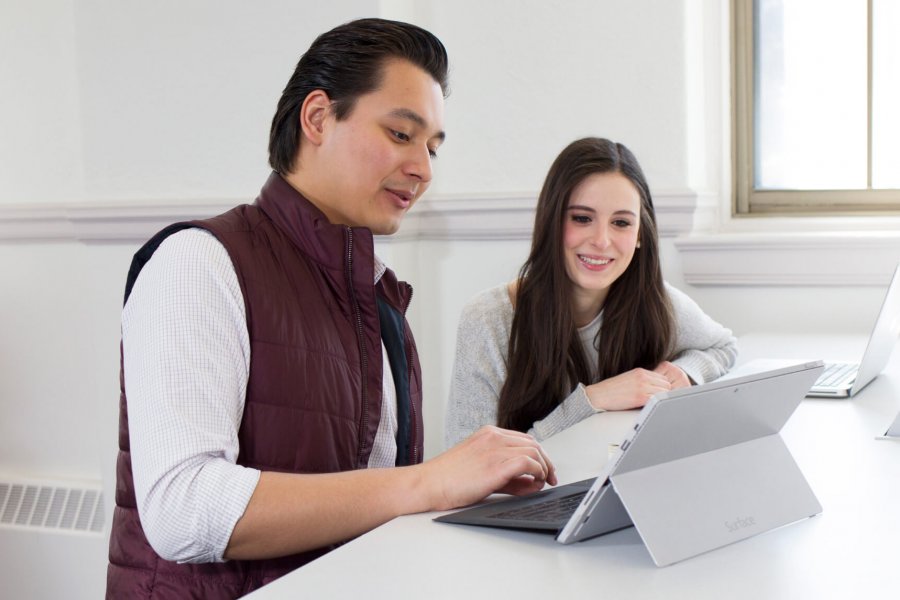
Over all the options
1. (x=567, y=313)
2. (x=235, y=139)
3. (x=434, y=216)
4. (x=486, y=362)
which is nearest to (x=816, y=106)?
(x=434, y=216)

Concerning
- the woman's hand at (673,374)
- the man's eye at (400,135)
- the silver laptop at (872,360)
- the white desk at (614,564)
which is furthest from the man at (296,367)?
the silver laptop at (872,360)

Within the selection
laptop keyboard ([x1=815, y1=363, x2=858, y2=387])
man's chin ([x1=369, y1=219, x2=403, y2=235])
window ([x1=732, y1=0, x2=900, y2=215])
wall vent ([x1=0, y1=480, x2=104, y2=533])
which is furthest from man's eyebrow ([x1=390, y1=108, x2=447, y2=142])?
wall vent ([x1=0, y1=480, x2=104, y2=533])

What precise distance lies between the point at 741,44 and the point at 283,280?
192cm

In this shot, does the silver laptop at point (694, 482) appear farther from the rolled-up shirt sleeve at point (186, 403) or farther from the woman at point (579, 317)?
the woman at point (579, 317)

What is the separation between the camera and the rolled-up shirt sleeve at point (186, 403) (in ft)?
3.26

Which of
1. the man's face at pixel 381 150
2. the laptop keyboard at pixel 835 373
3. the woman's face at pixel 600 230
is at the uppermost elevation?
the man's face at pixel 381 150

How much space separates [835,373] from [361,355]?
1.04 meters

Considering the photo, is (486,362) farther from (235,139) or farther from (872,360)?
(235,139)

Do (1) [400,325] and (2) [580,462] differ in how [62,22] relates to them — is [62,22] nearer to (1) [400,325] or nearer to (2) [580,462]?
(1) [400,325]

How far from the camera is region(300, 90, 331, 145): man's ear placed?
4.16 feet

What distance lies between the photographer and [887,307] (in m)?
1.68

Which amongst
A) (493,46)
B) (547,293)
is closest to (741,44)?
(493,46)

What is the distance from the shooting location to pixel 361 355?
4.06 ft

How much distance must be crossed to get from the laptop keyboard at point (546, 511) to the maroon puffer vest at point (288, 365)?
0.25 metres
